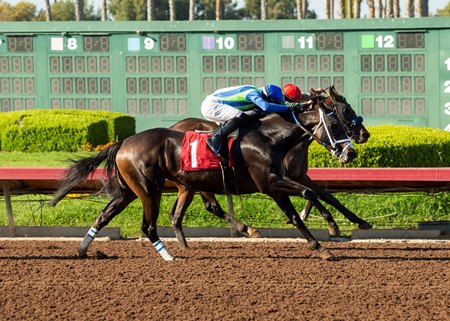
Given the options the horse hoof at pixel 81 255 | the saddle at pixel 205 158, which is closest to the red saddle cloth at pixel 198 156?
the saddle at pixel 205 158

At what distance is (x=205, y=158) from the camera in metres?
8.98

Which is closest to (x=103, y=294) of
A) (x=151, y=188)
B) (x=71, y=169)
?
(x=151, y=188)

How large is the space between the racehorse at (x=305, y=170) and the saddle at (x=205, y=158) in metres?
0.73

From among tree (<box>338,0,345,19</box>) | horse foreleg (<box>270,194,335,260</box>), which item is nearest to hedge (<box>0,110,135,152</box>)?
horse foreleg (<box>270,194,335,260</box>)

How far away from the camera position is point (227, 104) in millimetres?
9453

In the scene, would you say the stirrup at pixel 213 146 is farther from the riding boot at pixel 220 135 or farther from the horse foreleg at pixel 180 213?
the horse foreleg at pixel 180 213

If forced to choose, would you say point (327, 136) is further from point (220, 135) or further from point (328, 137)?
point (220, 135)

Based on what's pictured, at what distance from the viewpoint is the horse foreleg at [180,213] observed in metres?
9.91

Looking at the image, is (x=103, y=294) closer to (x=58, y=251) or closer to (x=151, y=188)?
(x=151, y=188)

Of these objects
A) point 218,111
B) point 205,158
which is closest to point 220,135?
point 205,158

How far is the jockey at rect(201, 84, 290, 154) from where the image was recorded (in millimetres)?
8945

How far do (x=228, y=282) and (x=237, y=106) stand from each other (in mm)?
2207

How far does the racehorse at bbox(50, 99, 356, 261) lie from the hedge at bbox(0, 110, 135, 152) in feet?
27.9

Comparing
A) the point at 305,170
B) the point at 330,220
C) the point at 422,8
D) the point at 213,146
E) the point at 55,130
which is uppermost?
the point at 422,8
